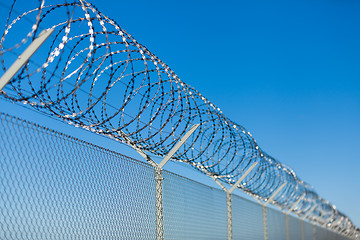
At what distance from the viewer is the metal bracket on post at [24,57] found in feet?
12.8

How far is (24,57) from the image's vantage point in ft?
12.9

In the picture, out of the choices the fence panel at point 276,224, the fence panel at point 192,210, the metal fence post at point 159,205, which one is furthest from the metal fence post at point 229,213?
the fence panel at point 276,224

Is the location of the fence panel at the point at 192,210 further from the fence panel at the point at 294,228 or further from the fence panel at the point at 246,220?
the fence panel at the point at 294,228

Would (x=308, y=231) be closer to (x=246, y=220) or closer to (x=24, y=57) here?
(x=246, y=220)

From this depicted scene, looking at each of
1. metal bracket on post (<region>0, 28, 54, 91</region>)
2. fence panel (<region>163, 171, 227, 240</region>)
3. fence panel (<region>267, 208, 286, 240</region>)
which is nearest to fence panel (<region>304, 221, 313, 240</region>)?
fence panel (<region>267, 208, 286, 240</region>)

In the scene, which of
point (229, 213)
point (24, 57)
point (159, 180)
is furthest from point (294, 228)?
point (24, 57)

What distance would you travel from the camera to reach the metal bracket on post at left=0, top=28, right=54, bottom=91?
3904 mm

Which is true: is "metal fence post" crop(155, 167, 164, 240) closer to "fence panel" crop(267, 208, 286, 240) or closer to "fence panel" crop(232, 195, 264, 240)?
"fence panel" crop(232, 195, 264, 240)

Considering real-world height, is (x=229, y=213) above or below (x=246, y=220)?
below

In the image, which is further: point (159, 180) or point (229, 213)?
point (229, 213)

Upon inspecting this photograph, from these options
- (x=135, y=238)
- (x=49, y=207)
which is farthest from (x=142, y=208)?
(x=49, y=207)

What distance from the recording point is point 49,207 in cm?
418

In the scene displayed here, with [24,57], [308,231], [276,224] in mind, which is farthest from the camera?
[308,231]

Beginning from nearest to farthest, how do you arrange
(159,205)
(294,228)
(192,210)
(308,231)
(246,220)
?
1. (159,205)
2. (192,210)
3. (246,220)
4. (294,228)
5. (308,231)
